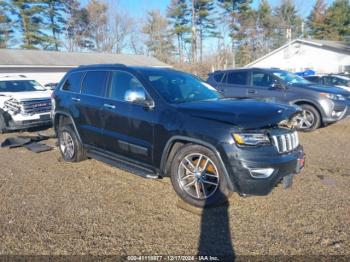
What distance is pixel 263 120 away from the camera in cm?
369

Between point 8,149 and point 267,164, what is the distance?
640 cm

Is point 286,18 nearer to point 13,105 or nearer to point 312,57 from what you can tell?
point 312,57

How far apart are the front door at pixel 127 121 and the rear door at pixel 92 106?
0.17 m

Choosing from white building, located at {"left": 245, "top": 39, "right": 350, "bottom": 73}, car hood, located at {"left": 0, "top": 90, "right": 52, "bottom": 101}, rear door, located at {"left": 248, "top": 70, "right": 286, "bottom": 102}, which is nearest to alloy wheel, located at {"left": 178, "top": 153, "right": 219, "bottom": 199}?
rear door, located at {"left": 248, "top": 70, "right": 286, "bottom": 102}

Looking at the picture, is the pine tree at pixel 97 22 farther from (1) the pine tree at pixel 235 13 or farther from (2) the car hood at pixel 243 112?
(2) the car hood at pixel 243 112

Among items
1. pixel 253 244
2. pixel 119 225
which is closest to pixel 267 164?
pixel 253 244

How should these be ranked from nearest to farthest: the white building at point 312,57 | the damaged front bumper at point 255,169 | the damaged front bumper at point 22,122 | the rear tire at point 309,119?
the damaged front bumper at point 255,169
the rear tire at point 309,119
the damaged front bumper at point 22,122
the white building at point 312,57

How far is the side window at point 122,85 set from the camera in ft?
15.5

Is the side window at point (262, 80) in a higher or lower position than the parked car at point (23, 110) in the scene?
higher

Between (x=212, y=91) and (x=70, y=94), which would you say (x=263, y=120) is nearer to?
(x=212, y=91)

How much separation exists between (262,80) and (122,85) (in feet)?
18.9

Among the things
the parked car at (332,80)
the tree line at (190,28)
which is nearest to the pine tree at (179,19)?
the tree line at (190,28)

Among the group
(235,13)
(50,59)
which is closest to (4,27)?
(50,59)

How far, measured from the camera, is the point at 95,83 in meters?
5.48
